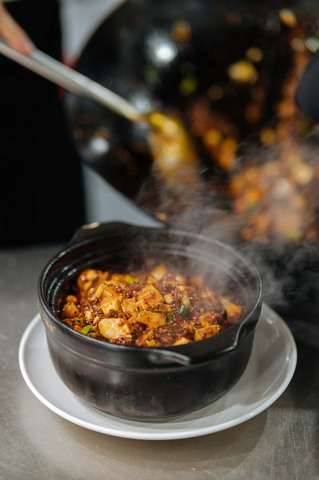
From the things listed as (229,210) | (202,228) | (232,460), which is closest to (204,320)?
→ (232,460)

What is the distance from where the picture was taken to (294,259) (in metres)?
1.56

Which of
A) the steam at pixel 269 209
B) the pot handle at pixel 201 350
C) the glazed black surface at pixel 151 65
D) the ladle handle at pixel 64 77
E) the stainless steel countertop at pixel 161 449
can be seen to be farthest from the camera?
the glazed black surface at pixel 151 65

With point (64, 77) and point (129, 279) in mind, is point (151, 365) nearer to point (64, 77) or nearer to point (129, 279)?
point (129, 279)

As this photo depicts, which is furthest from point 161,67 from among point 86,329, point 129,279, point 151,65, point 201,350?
point 201,350

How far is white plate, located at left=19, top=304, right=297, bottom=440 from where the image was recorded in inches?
39.0

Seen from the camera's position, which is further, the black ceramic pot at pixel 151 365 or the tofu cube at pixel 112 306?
the tofu cube at pixel 112 306

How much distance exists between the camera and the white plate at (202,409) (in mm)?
992

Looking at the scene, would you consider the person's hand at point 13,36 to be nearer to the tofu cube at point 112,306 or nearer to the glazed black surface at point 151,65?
the glazed black surface at point 151,65

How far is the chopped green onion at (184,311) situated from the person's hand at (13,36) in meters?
1.34

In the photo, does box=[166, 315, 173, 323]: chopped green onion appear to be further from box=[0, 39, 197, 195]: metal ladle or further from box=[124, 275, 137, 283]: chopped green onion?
box=[0, 39, 197, 195]: metal ladle

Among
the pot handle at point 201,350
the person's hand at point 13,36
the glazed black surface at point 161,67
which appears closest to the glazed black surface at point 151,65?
the glazed black surface at point 161,67

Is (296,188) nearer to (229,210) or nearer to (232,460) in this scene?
(229,210)

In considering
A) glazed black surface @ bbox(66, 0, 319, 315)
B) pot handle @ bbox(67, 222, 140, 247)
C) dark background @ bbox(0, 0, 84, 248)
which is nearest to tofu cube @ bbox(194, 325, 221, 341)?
pot handle @ bbox(67, 222, 140, 247)

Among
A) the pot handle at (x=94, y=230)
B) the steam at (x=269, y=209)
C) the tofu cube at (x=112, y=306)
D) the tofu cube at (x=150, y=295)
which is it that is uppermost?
the pot handle at (x=94, y=230)
